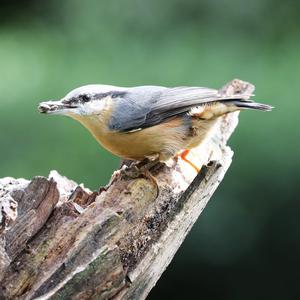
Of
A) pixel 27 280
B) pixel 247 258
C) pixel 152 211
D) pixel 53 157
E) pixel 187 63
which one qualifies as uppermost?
pixel 187 63

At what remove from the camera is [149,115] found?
112 inches

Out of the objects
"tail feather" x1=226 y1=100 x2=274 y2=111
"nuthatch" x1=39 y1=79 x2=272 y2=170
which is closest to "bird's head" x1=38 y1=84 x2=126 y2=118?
"nuthatch" x1=39 y1=79 x2=272 y2=170

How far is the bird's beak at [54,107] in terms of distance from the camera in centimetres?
263

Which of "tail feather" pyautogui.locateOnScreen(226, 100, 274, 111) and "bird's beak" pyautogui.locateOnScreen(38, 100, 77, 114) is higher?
"tail feather" pyautogui.locateOnScreen(226, 100, 274, 111)

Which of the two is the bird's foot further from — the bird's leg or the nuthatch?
the bird's leg

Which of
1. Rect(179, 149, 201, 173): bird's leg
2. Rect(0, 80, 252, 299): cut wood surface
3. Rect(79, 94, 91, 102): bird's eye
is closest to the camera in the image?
Rect(0, 80, 252, 299): cut wood surface

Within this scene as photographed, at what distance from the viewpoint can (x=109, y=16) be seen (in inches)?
161

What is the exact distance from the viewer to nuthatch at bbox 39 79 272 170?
2.80 metres

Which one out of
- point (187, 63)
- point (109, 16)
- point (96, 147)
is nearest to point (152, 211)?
point (96, 147)

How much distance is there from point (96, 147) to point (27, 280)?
1.40 m

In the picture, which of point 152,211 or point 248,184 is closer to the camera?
point 152,211

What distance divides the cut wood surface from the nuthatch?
305mm

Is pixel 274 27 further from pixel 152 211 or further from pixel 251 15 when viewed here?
pixel 152 211

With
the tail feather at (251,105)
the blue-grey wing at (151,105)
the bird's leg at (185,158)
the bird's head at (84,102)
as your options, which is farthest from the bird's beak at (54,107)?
the tail feather at (251,105)
